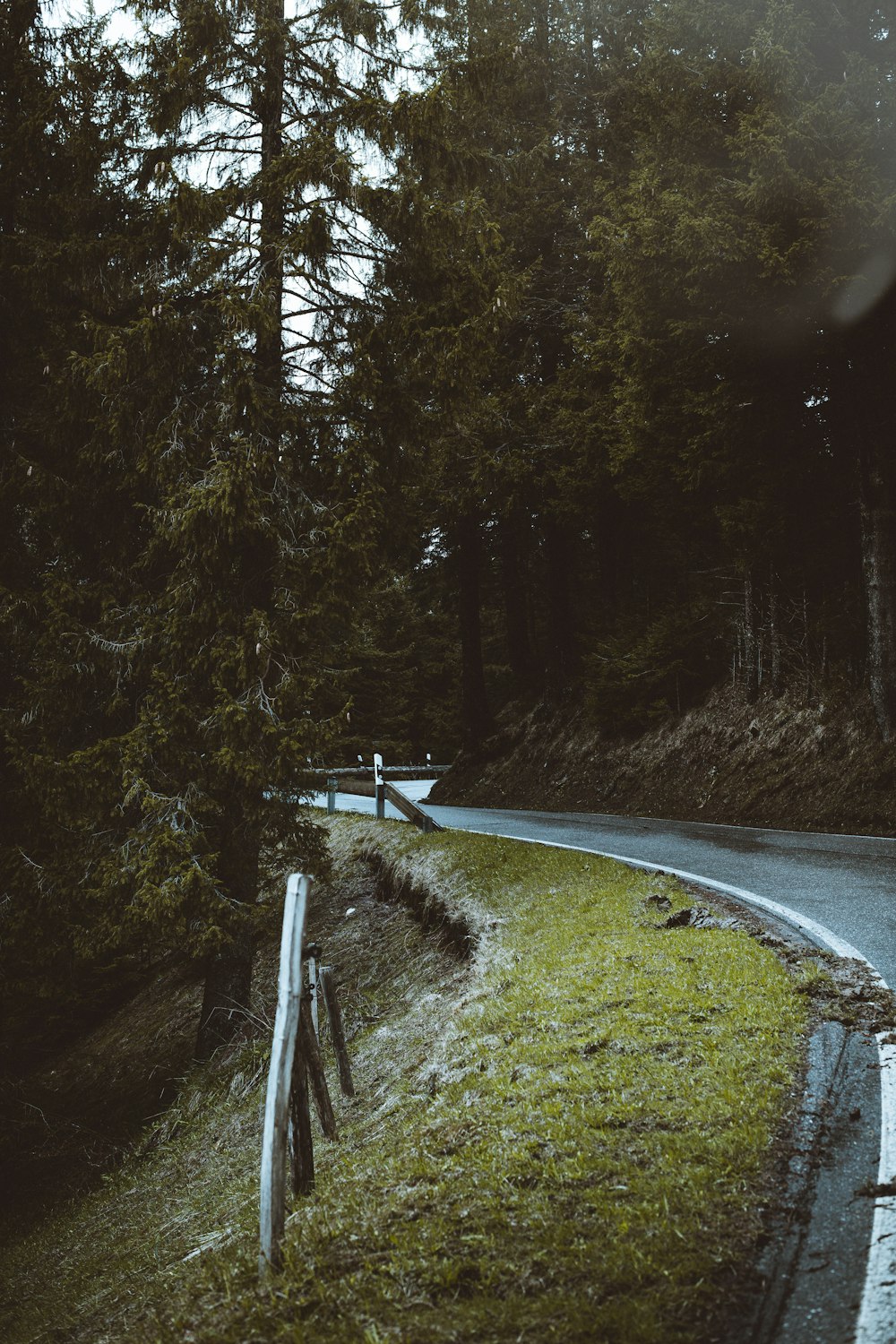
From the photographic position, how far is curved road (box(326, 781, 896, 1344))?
2.72 metres

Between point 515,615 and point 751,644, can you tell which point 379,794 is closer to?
point 751,644

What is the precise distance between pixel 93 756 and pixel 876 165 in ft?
38.0

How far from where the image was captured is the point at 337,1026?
6.55 metres

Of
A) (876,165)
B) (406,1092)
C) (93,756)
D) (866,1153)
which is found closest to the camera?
(866,1153)

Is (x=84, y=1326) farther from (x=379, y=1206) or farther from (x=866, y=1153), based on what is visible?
(x=866, y=1153)

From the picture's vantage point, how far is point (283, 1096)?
12.1 ft

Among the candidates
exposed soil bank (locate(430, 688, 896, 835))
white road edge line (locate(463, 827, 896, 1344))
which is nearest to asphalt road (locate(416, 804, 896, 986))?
white road edge line (locate(463, 827, 896, 1344))

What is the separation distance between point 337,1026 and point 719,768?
36.2ft

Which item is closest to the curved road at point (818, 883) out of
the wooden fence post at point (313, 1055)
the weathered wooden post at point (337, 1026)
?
the wooden fence post at point (313, 1055)

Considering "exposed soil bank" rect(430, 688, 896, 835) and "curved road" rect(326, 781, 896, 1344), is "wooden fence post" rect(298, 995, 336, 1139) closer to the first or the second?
"curved road" rect(326, 781, 896, 1344)

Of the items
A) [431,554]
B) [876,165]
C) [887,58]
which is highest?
[887,58]

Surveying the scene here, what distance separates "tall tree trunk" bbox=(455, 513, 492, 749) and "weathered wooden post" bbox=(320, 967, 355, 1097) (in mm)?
17485

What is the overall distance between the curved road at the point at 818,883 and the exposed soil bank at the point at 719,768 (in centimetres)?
98

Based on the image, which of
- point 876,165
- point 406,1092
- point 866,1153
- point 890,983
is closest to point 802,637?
point 876,165
